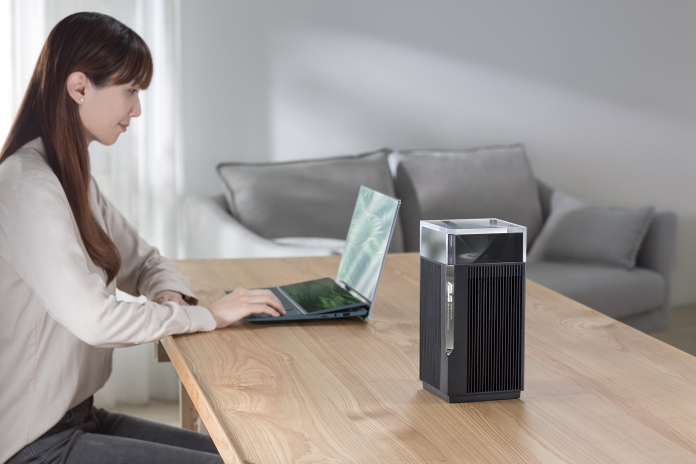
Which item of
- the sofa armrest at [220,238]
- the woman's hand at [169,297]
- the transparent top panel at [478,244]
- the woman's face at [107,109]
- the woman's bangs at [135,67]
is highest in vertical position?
the woman's bangs at [135,67]

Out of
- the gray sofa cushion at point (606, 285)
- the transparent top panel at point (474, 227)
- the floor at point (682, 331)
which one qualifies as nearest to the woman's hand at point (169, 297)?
the transparent top panel at point (474, 227)

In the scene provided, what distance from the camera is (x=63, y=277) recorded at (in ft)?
4.48

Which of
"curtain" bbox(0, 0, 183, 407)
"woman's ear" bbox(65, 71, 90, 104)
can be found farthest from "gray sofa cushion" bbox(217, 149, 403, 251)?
"woman's ear" bbox(65, 71, 90, 104)

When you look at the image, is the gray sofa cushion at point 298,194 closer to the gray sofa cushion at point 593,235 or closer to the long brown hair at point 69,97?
the gray sofa cushion at point 593,235

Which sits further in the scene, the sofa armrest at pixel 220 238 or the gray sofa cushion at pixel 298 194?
the gray sofa cushion at pixel 298 194

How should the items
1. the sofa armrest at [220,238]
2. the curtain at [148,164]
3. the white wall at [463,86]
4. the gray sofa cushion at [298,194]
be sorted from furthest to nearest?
the white wall at [463,86] < the gray sofa cushion at [298,194] < the curtain at [148,164] < the sofa armrest at [220,238]

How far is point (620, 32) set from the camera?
14.8 feet

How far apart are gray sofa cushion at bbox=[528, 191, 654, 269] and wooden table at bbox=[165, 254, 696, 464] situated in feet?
7.42

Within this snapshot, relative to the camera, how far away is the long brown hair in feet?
4.94

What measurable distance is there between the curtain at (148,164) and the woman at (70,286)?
69.9 inches

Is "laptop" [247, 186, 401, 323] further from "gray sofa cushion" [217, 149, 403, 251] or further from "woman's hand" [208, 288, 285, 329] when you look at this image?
"gray sofa cushion" [217, 149, 403, 251]

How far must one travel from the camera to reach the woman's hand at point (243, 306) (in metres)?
1.49

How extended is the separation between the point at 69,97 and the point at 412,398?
32.9 inches

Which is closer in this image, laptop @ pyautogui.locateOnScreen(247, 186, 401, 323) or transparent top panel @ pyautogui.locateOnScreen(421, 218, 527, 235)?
transparent top panel @ pyautogui.locateOnScreen(421, 218, 527, 235)
